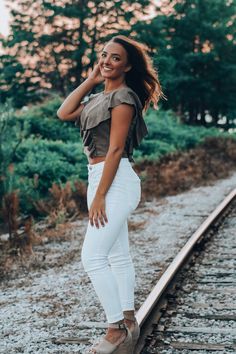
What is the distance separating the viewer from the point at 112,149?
3307mm

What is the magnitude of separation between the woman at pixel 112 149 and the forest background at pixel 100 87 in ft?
20.0

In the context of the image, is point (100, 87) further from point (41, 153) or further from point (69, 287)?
point (69, 287)

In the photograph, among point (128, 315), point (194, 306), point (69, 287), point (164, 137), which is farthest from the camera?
point (164, 137)

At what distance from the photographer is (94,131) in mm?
3400

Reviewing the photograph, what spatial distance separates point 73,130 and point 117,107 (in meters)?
13.1

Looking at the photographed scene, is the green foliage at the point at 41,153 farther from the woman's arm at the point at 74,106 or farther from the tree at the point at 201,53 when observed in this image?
the tree at the point at 201,53

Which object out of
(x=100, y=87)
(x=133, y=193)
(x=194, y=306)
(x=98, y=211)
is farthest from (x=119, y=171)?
(x=100, y=87)

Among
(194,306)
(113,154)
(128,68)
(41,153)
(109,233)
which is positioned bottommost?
(41,153)

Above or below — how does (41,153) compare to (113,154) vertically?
below

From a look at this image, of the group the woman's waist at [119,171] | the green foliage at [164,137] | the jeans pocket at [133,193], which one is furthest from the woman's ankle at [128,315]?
the green foliage at [164,137]

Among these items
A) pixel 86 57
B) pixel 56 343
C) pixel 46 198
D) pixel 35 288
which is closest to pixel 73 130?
pixel 46 198

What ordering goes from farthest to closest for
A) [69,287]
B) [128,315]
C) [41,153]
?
1. [41,153]
2. [69,287]
3. [128,315]

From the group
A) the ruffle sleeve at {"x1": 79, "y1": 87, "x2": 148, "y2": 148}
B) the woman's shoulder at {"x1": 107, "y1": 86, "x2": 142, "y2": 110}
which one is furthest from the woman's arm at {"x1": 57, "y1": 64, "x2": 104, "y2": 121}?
the woman's shoulder at {"x1": 107, "y1": 86, "x2": 142, "y2": 110}

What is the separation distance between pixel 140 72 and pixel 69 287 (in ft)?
9.76
